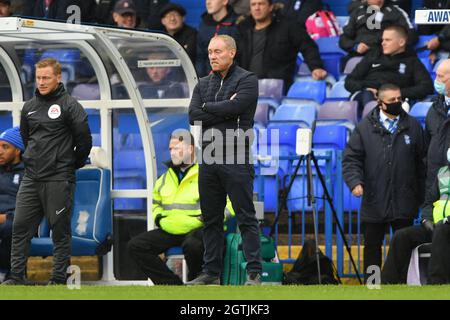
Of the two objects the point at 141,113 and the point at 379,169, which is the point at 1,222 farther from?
the point at 379,169

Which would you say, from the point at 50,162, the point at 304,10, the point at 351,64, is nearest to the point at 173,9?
the point at 304,10

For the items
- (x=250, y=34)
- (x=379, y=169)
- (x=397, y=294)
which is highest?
(x=250, y=34)

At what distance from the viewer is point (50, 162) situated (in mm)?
12531

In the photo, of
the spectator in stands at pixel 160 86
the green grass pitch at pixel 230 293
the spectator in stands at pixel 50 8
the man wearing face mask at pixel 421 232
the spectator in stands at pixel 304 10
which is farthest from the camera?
the spectator in stands at pixel 50 8

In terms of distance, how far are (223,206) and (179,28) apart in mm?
6182

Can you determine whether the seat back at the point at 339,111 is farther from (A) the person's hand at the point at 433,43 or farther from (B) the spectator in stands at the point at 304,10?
(B) the spectator in stands at the point at 304,10

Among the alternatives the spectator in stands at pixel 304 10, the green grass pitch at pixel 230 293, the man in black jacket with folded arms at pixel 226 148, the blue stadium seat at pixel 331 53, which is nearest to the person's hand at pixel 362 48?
the blue stadium seat at pixel 331 53

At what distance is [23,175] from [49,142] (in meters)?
1.21

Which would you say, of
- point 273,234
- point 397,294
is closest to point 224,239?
point 273,234

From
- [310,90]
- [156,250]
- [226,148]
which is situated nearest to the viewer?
[226,148]

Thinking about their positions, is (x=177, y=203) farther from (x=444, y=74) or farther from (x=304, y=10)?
(x=304, y=10)

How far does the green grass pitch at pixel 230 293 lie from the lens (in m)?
10.3

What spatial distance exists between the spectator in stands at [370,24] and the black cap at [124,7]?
3.02 meters
